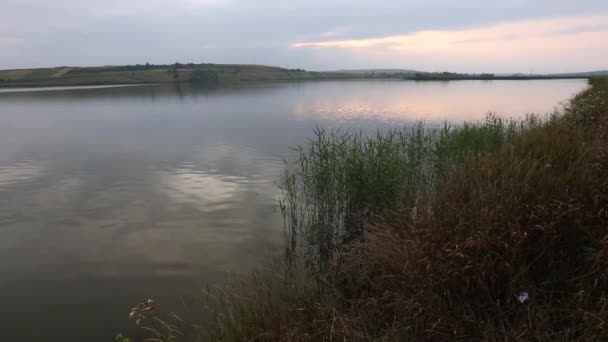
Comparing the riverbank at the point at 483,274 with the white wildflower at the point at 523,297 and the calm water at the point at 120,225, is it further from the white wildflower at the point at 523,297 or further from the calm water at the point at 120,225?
the calm water at the point at 120,225

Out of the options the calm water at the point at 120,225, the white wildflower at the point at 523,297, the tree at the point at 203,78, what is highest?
the tree at the point at 203,78

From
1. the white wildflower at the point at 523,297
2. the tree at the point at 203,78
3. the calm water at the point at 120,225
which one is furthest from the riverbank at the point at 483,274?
the tree at the point at 203,78

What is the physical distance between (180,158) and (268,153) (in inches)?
196

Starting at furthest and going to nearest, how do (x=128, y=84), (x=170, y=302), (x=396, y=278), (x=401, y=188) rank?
(x=128, y=84) < (x=401, y=188) < (x=170, y=302) < (x=396, y=278)

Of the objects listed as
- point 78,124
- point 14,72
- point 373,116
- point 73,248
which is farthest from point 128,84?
point 73,248

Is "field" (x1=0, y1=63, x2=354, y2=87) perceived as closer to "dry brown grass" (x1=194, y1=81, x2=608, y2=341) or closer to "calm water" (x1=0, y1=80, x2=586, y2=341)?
"calm water" (x1=0, y1=80, x2=586, y2=341)

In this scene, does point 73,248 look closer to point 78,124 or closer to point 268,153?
point 268,153

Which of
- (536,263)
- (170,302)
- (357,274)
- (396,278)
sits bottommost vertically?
(170,302)

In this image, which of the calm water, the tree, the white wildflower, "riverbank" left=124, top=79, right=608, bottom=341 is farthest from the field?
the white wildflower

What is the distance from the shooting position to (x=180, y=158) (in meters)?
20.0

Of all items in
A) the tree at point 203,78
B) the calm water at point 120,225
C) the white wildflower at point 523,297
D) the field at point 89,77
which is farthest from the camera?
the tree at point 203,78

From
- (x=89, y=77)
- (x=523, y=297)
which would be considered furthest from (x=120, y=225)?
(x=89, y=77)

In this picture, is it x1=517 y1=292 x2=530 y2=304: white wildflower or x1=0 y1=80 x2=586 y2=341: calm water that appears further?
x1=0 y1=80 x2=586 y2=341: calm water

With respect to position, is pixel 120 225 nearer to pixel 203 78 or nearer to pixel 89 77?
pixel 203 78
